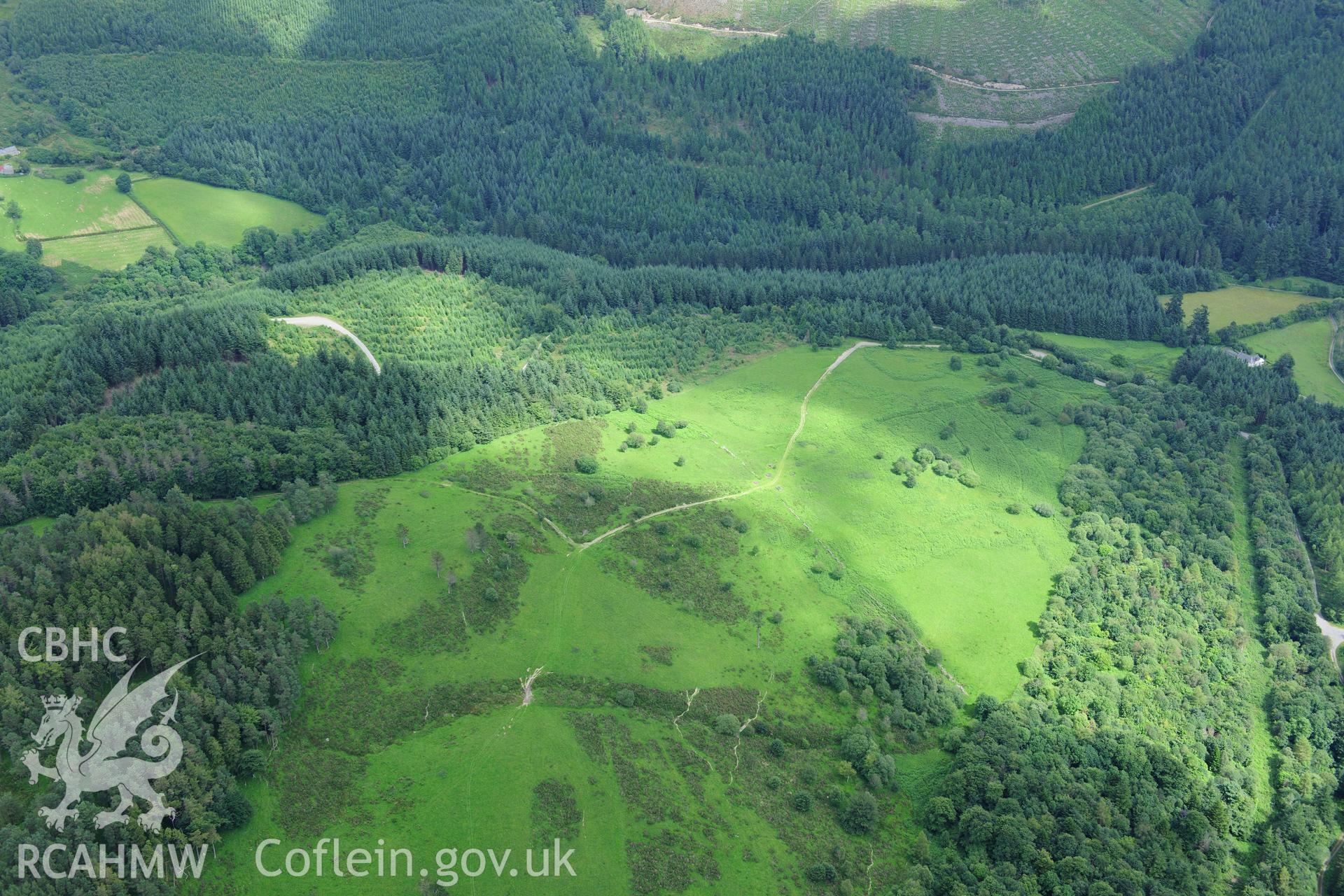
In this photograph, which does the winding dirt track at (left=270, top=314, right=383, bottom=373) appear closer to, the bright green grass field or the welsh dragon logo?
the bright green grass field

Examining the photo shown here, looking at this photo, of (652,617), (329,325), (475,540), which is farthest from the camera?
(329,325)

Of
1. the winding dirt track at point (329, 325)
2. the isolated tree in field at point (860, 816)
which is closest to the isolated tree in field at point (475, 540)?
the winding dirt track at point (329, 325)

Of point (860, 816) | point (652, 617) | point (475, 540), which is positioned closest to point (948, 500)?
point (652, 617)

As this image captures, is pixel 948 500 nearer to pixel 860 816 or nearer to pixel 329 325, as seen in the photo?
pixel 860 816

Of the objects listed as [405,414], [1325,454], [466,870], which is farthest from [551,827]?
[1325,454]

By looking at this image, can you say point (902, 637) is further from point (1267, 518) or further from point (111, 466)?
point (111, 466)
